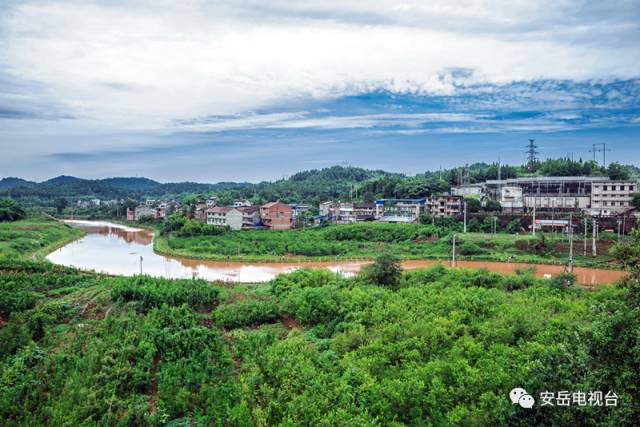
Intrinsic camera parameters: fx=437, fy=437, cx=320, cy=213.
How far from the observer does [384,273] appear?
18203 millimetres

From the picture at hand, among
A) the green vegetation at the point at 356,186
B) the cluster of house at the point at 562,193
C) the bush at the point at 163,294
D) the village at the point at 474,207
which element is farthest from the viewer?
the green vegetation at the point at 356,186

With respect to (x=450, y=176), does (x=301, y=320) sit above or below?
below

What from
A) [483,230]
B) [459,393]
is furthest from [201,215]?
[459,393]

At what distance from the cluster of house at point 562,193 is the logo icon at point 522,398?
122 feet

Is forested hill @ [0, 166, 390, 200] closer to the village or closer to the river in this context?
the village

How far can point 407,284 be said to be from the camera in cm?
1819

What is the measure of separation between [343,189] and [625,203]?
152 ft

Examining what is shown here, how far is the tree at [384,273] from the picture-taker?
18125 millimetres

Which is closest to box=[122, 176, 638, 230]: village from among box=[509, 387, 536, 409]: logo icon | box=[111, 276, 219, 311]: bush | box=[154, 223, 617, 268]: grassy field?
box=[154, 223, 617, 268]: grassy field

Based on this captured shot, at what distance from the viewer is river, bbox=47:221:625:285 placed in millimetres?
26031

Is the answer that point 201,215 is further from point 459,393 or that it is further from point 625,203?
point 459,393

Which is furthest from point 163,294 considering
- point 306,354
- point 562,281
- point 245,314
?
point 562,281

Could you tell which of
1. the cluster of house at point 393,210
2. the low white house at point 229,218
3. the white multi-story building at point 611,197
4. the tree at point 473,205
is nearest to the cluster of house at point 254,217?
the low white house at point 229,218

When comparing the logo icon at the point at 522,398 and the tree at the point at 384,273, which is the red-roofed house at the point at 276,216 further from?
the logo icon at the point at 522,398
